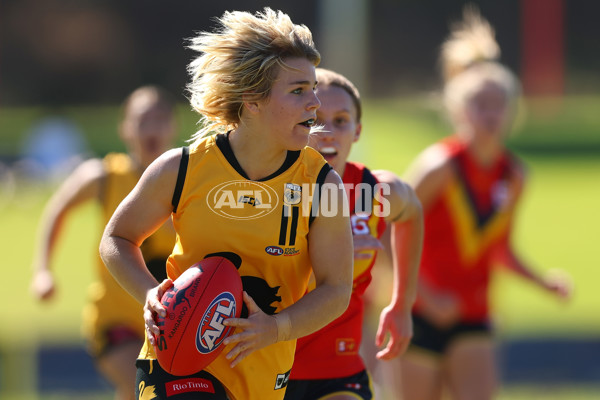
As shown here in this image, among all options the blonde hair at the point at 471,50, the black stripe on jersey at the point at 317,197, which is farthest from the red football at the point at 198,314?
the blonde hair at the point at 471,50

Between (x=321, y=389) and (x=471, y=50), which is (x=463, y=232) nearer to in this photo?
(x=471, y=50)

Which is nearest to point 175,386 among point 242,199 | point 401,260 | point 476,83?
point 242,199

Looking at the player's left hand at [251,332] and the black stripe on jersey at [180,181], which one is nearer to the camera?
the player's left hand at [251,332]

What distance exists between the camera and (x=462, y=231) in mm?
6309

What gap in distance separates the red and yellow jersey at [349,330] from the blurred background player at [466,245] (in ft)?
5.62

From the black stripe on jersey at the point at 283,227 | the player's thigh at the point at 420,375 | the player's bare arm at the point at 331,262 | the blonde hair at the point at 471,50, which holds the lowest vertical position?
the player's thigh at the point at 420,375

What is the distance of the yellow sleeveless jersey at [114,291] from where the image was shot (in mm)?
5605

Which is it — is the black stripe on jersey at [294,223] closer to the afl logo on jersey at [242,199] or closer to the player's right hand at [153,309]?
the afl logo on jersey at [242,199]

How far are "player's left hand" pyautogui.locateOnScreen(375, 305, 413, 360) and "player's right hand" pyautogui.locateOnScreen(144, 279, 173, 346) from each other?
1.13 meters

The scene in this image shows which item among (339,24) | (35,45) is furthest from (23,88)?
(339,24)

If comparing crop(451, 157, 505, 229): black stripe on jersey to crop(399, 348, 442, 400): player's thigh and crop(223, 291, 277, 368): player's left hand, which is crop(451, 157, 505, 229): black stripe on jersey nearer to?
crop(399, 348, 442, 400): player's thigh

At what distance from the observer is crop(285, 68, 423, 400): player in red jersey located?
4.20m

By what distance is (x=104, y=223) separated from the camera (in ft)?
19.8

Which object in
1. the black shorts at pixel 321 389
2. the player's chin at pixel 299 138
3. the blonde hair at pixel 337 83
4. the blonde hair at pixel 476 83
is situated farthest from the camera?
the blonde hair at pixel 476 83
